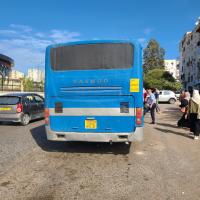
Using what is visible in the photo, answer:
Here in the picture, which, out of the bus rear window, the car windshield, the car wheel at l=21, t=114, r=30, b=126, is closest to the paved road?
the bus rear window

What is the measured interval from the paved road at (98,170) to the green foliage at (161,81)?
56.3m

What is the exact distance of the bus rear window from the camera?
6996 mm

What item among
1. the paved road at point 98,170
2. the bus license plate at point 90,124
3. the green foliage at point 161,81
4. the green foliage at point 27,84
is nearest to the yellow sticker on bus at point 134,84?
the bus license plate at point 90,124

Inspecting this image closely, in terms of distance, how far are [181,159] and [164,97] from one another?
27587 mm

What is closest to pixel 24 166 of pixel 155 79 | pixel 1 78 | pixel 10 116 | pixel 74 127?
pixel 74 127

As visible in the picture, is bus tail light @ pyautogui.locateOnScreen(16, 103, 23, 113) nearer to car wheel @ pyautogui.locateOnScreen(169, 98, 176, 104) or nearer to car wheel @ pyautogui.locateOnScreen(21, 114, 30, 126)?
car wheel @ pyautogui.locateOnScreen(21, 114, 30, 126)

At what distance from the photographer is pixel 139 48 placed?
277 inches

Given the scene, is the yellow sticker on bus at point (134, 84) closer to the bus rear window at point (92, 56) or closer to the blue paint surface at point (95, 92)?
the blue paint surface at point (95, 92)

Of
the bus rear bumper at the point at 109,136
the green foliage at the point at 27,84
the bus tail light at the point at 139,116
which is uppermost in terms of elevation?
the green foliage at the point at 27,84

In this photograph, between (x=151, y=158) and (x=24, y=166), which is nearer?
(x=24, y=166)

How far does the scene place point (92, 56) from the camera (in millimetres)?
7184

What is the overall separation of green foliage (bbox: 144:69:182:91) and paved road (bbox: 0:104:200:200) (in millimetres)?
56285

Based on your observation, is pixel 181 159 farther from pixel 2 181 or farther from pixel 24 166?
pixel 2 181

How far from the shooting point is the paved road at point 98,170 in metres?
4.75
